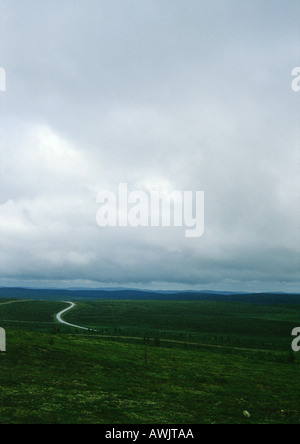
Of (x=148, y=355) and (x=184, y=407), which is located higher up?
(x=184, y=407)

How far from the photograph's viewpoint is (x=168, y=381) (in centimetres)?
3186

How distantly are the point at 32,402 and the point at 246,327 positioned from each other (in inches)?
4704

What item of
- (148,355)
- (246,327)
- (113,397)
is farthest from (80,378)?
(246,327)

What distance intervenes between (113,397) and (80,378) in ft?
20.5

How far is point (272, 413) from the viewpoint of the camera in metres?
23.2

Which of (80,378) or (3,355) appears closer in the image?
(80,378)

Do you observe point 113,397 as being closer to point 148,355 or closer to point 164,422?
point 164,422
